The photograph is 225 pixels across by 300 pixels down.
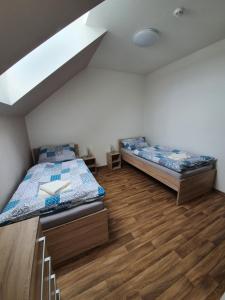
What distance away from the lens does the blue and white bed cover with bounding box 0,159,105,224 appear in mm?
1257

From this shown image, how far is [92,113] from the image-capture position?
130 inches

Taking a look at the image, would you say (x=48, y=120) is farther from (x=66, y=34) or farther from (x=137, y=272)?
(x=137, y=272)

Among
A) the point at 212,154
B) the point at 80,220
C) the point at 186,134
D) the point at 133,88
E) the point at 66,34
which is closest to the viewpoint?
the point at 80,220

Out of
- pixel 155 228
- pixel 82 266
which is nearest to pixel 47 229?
pixel 82 266

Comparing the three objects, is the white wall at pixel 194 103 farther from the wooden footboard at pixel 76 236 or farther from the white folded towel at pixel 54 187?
the white folded towel at pixel 54 187

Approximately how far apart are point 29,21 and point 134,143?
3024 millimetres

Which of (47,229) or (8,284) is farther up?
(8,284)

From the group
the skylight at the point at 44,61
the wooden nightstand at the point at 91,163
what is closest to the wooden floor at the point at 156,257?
the wooden nightstand at the point at 91,163

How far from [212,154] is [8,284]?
9.30 ft

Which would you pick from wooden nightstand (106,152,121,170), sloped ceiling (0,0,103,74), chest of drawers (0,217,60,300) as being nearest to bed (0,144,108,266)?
chest of drawers (0,217,60,300)

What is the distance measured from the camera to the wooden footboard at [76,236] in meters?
1.32

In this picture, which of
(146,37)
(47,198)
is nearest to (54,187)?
(47,198)

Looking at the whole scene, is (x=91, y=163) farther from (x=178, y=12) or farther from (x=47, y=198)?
(x=178, y=12)

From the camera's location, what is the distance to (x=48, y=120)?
2.95 m
